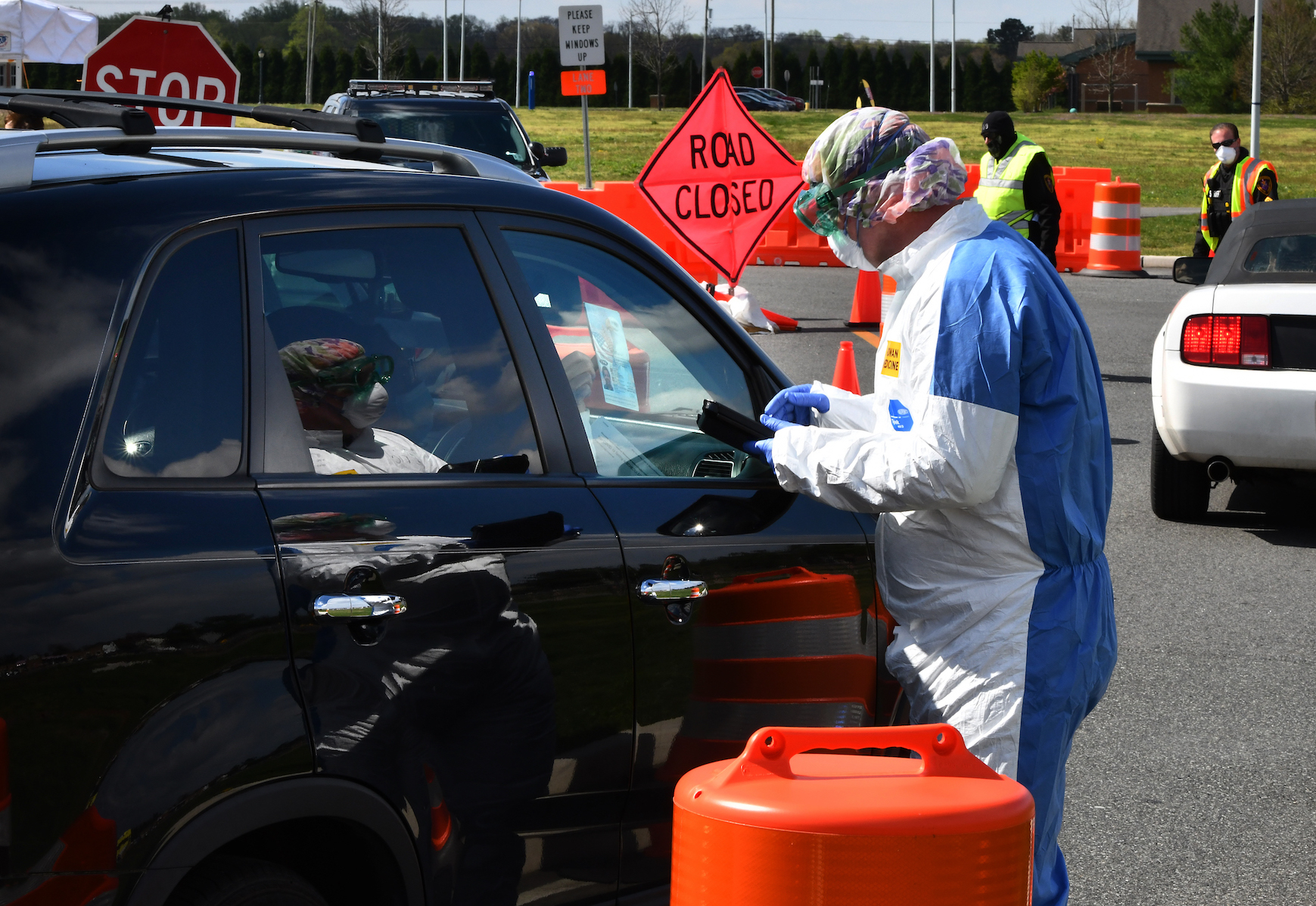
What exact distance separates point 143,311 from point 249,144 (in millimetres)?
880

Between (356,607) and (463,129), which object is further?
(463,129)

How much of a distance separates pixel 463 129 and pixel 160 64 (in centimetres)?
752

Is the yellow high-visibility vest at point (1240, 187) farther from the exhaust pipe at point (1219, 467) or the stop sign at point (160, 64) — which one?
the stop sign at point (160, 64)

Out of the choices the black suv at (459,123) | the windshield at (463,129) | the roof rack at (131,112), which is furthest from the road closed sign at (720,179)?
the roof rack at (131,112)

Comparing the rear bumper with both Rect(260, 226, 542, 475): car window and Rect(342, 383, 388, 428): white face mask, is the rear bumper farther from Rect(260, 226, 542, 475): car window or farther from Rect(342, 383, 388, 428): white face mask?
Rect(342, 383, 388, 428): white face mask

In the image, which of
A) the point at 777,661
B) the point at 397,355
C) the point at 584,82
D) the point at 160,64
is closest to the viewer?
the point at 397,355

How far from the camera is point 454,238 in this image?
2.69 metres

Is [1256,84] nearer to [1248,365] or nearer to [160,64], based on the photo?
[1248,365]

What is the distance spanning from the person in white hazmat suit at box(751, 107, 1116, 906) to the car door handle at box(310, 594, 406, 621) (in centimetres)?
88

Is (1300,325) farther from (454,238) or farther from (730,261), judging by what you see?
(454,238)

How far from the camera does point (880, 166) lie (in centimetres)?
287

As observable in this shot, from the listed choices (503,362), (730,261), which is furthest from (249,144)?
(730,261)

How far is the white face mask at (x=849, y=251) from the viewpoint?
3.02 m

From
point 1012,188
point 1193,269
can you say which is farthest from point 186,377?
point 1012,188
